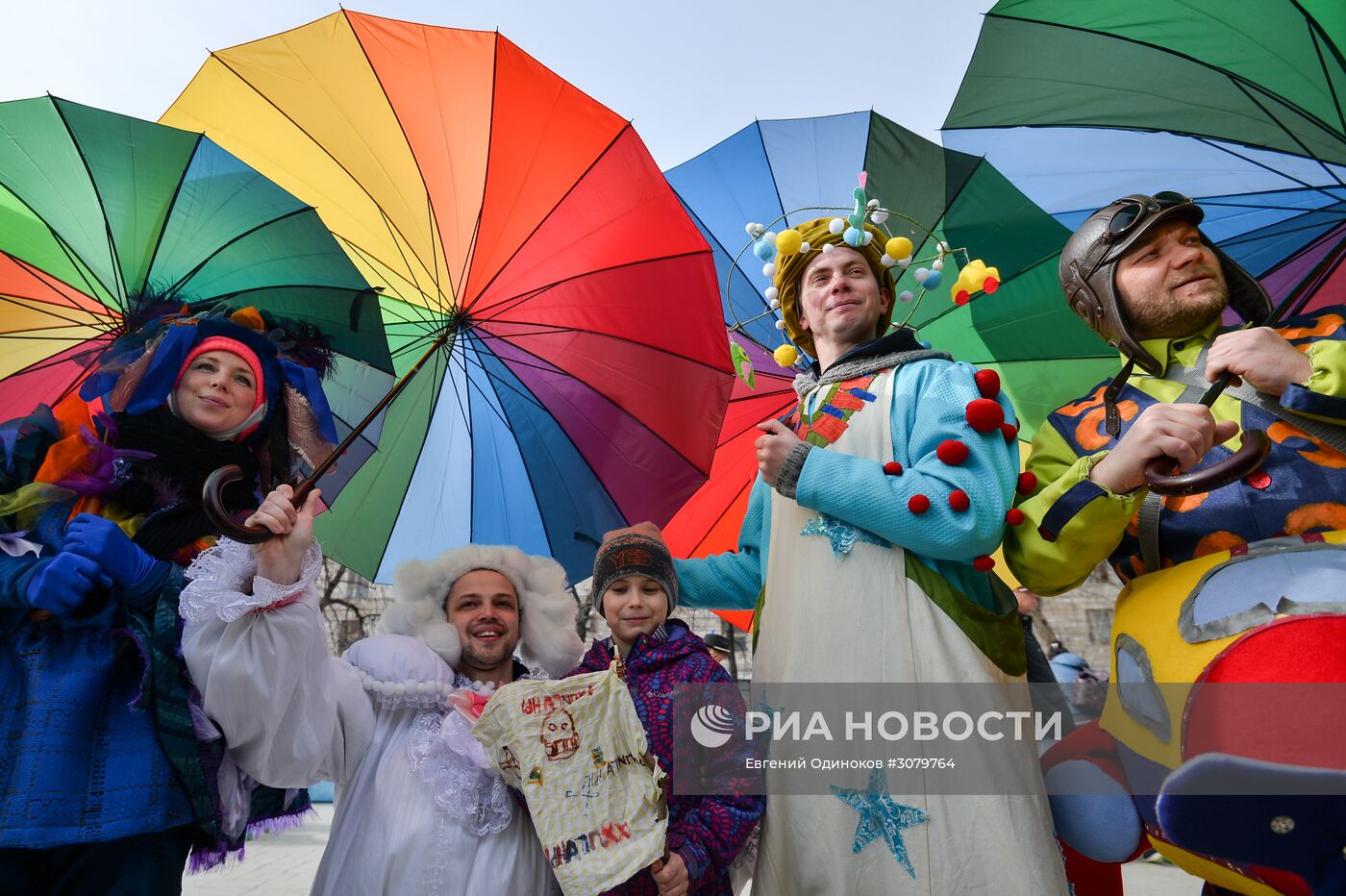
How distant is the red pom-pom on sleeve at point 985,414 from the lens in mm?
1891

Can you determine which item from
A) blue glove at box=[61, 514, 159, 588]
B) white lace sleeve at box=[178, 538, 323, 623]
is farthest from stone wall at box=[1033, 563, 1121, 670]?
blue glove at box=[61, 514, 159, 588]

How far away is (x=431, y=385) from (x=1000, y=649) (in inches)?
80.3

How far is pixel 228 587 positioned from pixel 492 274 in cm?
140

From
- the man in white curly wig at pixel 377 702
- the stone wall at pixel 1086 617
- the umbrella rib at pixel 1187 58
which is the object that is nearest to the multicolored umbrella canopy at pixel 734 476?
the man in white curly wig at pixel 377 702

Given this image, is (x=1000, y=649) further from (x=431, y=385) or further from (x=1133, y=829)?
(x=431, y=385)

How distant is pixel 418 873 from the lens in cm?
210

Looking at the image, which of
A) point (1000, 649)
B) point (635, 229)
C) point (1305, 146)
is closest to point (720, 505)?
point (635, 229)

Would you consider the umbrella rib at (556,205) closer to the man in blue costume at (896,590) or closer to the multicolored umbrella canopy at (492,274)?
the multicolored umbrella canopy at (492,274)

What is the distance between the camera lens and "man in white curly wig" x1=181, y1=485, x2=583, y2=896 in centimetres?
187

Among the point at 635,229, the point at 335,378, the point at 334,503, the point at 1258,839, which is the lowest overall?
the point at 1258,839

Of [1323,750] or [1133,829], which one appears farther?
[1133,829]

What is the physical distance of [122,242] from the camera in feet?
7.61

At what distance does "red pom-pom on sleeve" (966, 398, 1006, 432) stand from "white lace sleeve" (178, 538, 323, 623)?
1.56 meters

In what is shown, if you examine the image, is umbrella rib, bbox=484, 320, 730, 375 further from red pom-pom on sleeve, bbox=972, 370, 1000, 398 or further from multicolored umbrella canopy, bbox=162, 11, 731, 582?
red pom-pom on sleeve, bbox=972, 370, 1000, 398
